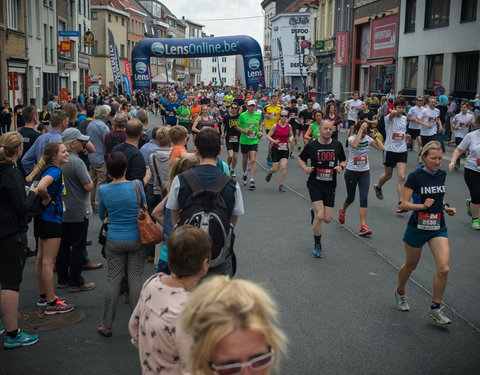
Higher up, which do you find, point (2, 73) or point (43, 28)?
point (43, 28)

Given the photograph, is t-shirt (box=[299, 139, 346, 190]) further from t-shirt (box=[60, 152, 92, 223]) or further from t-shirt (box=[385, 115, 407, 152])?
t-shirt (box=[385, 115, 407, 152])

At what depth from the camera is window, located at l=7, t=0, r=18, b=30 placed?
109 ft

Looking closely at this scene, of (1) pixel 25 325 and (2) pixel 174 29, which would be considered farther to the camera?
(2) pixel 174 29

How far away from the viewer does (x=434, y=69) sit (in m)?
30.0

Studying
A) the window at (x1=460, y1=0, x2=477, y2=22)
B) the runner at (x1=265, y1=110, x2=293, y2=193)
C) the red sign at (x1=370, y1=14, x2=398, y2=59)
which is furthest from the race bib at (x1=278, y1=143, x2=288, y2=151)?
the red sign at (x1=370, y1=14, x2=398, y2=59)

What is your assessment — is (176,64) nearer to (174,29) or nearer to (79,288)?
(174,29)

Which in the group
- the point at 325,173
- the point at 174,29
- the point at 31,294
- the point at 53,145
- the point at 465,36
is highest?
the point at 174,29

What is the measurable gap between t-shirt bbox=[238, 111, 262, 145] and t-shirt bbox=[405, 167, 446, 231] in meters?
8.69

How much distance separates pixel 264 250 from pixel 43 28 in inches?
1440

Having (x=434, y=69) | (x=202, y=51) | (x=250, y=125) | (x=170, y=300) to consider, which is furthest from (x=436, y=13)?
(x=170, y=300)

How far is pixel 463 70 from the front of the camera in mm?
26938

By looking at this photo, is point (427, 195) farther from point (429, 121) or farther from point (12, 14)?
point (12, 14)

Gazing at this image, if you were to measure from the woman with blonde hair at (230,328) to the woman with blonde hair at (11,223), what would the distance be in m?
3.41

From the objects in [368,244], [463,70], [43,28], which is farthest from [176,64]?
[368,244]
